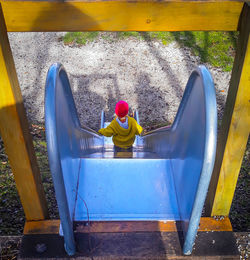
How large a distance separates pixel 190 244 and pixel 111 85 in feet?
19.0

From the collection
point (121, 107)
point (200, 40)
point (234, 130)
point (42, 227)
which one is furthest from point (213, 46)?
point (42, 227)

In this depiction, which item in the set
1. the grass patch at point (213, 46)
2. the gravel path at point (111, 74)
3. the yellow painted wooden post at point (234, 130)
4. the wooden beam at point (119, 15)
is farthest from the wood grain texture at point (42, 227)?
the grass patch at point (213, 46)

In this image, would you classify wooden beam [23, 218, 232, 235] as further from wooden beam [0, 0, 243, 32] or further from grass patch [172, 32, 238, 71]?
grass patch [172, 32, 238, 71]

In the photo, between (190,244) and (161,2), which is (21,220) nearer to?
(190,244)

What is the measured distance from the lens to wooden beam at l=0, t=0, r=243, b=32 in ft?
5.28

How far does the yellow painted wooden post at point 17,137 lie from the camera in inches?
68.5

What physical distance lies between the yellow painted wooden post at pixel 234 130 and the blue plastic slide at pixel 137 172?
241 millimetres

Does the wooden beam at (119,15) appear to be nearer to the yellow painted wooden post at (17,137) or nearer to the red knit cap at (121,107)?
the yellow painted wooden post at (17,137)

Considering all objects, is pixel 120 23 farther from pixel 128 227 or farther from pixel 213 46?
pixel 213 46

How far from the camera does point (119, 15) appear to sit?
1.65m

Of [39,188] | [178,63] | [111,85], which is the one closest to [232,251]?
[39,188]

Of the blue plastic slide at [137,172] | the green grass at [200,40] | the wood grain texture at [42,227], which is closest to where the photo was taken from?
the blue plastic slide at [137,172]

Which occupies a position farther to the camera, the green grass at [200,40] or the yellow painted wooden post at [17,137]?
the green grass at [200,40]

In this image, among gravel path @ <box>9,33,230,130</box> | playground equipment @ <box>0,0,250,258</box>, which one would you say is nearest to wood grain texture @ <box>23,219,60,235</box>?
playground equipment @ <box>0,0,250,258</box>
